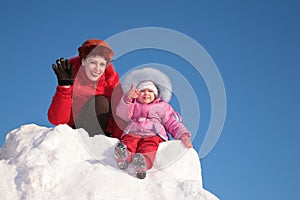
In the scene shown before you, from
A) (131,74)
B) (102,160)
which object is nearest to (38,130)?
(102,160)

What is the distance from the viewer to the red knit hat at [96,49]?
5.47 metres

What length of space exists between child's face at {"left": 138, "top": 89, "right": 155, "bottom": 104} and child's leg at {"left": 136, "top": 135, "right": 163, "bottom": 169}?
67 centimetres

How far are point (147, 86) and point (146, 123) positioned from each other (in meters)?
0.54

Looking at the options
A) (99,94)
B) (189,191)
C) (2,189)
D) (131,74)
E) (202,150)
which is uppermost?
(131,74)

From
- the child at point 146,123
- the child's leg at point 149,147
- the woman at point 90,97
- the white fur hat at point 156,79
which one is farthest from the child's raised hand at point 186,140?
the woman at point 90,97

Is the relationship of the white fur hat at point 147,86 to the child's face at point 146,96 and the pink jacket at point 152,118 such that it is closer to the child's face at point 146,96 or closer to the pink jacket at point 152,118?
the child's face at point 146,96

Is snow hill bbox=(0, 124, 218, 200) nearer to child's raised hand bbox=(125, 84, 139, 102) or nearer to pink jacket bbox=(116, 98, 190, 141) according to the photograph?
pink jacket bbox=(116, 98, 190, 141)

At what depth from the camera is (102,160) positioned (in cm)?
420

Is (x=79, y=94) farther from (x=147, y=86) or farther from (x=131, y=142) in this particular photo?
(x=131, y=142)

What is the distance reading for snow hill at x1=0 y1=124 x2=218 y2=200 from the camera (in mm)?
3670

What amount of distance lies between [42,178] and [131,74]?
2.28 meters

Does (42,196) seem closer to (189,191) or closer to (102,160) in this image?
(102,160)

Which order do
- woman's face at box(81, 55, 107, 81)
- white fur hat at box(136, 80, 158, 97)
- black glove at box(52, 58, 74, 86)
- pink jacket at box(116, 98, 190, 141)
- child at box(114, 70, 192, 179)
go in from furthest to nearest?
woman's face at box(81, 55, 107, 81)
white fur hat at box(136, 80, 158, 97)
pink jacket at box(116, 98, 190, 141)
black glove at box(52, 58, 74, 86)
child at box(114, 70, 192, 179)

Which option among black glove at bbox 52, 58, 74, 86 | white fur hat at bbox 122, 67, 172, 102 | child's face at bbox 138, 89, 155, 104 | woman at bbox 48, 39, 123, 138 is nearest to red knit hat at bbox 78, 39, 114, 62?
woman at bbox 48, 39, 123, 138
